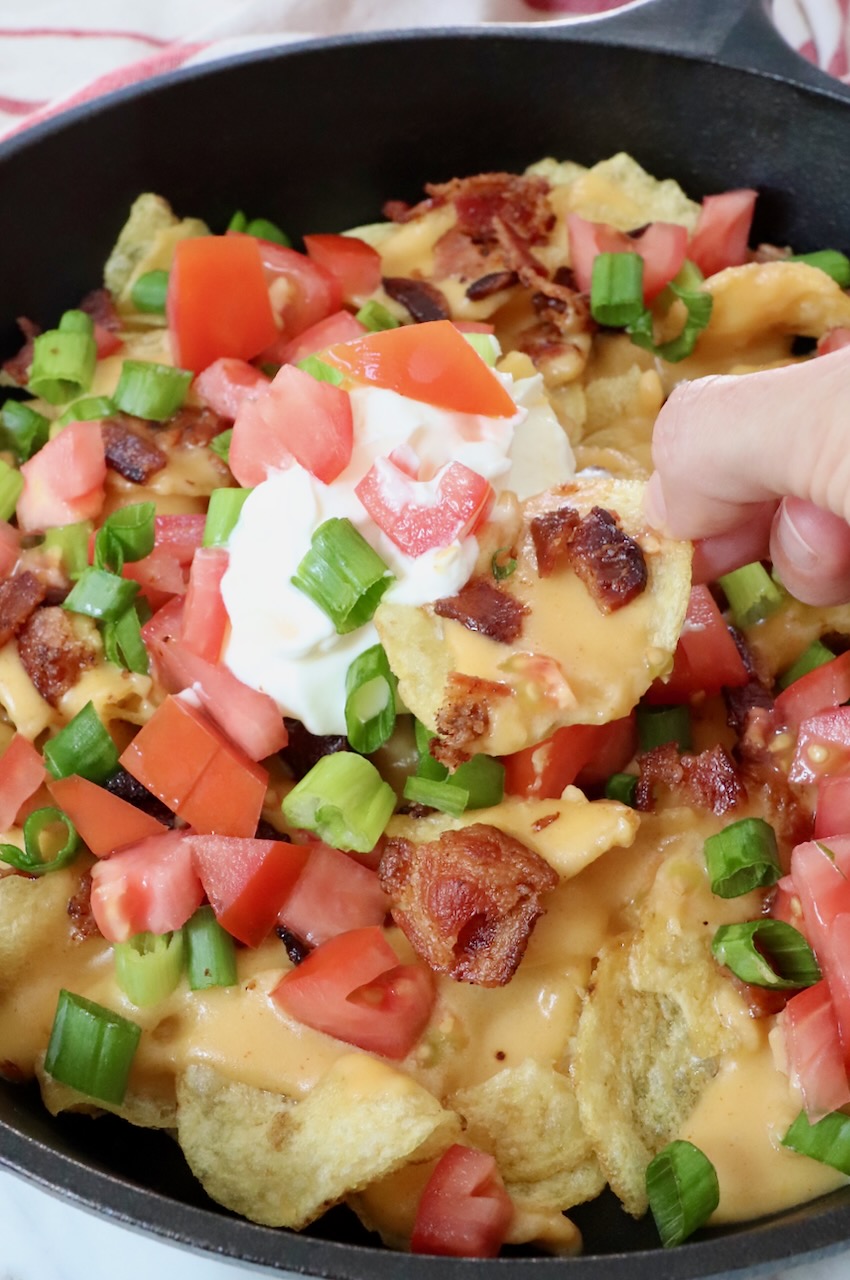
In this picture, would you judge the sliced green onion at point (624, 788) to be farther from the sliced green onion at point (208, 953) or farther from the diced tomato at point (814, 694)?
the sliced green onion at point (208, 953)

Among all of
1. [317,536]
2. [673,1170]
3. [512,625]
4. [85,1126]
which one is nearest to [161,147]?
[317,536]

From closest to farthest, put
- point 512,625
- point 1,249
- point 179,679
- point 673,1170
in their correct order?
point 673,1170 < point 512,625 < point 179,679 < point 1,249

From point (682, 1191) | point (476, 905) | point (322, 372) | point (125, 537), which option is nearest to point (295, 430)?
point (322, 372)

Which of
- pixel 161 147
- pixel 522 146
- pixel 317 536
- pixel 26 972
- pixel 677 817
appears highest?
pixel 161 147

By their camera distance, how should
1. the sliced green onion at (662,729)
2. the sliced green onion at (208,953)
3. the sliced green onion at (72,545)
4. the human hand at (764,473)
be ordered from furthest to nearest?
the sliced green onion at (72,545) < the sliced green onion at (662,729) < the sliced green onion at (208,953) < the human hand at (764,473)

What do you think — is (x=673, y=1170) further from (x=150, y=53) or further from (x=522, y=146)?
(x=150, y=53)

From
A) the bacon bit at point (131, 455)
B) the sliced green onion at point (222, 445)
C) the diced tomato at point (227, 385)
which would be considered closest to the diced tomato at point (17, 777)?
the bacon bit at point (131, 455)

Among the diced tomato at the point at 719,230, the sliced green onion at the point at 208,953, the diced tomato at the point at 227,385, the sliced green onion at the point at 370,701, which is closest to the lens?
the sliced green onion at the point at 208,953
